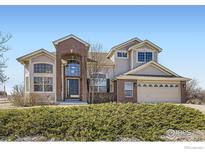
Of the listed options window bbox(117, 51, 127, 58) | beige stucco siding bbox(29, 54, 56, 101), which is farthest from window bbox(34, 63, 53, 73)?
window bbox(117, 51, 127, 58)

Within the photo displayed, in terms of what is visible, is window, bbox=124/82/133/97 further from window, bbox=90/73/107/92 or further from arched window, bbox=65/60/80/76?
arched window, bbox=65/60/80/76

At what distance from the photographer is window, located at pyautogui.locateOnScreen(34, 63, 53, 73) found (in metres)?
18.0

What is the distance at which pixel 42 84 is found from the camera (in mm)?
18266

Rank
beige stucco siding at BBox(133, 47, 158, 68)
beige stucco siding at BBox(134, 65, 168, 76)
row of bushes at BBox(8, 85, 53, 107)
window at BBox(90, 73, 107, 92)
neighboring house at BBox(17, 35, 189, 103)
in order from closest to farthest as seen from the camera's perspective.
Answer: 1. row of bushes at BBox(8, 85, 53, 107)
2. neighboring house at BBox(17, 35, 189, 103)
3. window at BBox(90, 73, 107, 92)
4. beige stucco siding at BBox(134, 65, 168, 76)
5. beige stucco siding at BBox(133, 47, 158, 68)

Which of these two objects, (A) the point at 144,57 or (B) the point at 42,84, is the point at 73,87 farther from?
(A) the point at 144,57

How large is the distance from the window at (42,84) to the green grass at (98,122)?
26.2 feet

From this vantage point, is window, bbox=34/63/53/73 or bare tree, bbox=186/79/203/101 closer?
bare tree, bbox=186/79/203/101

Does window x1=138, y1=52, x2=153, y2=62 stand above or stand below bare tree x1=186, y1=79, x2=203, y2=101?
above

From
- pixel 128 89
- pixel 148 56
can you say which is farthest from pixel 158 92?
pixel 148 56

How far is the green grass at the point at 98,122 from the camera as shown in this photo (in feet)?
28.9
